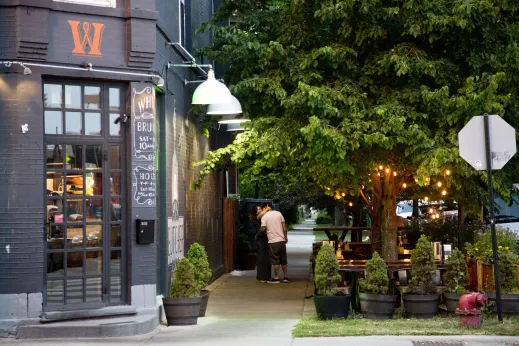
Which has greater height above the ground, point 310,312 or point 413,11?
point 413,11

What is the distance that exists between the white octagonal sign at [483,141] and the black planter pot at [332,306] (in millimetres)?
2749

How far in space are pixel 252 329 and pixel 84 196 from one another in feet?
9.74

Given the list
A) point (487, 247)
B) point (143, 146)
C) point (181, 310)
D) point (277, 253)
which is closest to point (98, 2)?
point (143, 146)

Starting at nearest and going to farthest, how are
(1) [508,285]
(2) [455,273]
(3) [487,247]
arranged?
1. (1) [508,285]
2. (2) [455,273]
3. (3) [487,247]

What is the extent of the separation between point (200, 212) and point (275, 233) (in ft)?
8.39

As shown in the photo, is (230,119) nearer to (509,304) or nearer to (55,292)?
(55,292)

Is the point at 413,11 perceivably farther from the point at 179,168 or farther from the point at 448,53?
the point at 179,168

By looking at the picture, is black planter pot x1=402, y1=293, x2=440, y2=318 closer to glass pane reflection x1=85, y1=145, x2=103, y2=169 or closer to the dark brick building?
the dark brick building

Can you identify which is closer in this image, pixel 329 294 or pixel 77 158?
pixel 77 158

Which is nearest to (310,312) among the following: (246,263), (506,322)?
(506,322)

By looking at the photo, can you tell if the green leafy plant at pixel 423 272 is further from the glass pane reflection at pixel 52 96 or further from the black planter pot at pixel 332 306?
the glass pane reflection at pixel 52 96

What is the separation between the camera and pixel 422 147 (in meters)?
14.1

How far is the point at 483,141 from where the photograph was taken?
12.0 meters

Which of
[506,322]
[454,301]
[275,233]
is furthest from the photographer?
[275,233]
